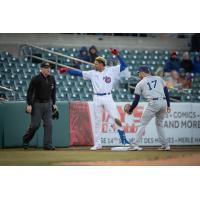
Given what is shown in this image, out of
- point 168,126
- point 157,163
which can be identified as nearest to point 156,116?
point 168,126

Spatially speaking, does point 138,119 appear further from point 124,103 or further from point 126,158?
point 126,158

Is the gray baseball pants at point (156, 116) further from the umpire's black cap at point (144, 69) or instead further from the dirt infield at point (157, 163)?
the dirt infield at point (157, 163)

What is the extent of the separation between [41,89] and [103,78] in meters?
0.90

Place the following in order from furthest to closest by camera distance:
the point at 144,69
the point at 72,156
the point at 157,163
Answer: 1. the point at 144,69
2. the point at 72,156
3. the point at 157,163

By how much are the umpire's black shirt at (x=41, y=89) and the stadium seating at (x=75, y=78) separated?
164mm

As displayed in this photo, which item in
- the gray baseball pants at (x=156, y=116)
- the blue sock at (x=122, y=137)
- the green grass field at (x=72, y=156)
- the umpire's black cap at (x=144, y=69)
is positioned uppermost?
the umpire's black cap at (x=144, y=69)

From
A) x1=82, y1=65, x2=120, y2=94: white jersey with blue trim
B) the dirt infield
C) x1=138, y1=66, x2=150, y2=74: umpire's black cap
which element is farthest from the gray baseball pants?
the dirt infield

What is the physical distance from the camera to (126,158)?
11.9 m

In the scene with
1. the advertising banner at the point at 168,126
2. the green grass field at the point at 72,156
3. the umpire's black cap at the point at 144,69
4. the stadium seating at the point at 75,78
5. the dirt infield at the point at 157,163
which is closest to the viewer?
the green grass field at the point at 72,156

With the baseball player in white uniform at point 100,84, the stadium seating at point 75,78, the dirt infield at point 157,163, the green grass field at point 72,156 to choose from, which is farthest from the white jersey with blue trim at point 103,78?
the dirt infield at point 157,163

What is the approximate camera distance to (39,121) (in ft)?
40.8

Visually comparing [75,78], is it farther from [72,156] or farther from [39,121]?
[72,156]

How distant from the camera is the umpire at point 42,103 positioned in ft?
40.7

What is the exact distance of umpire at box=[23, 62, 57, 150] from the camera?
1241cm
